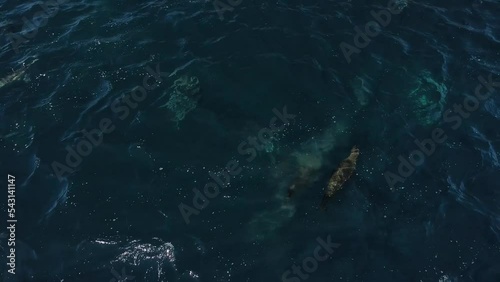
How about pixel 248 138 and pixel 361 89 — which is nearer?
pixel 248 138

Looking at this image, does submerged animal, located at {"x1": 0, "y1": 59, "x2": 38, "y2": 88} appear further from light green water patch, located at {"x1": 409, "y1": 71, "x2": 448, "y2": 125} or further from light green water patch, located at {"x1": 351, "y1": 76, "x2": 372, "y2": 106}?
light green water patch, located at {"x1": 409, "y1": 71, "x2": 448, "y2": 125}

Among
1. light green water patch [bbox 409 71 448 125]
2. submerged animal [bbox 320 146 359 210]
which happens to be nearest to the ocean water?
light green water patch [bbox 409 71 448 125]

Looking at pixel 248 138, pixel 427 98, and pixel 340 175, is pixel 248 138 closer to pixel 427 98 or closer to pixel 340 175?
pixel 340 175

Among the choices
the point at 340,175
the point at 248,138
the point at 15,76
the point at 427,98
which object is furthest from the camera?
the point at 15,76

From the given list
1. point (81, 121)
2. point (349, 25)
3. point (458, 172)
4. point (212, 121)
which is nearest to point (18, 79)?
point (81, 121)

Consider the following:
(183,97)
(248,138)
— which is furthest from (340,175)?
(183,97)

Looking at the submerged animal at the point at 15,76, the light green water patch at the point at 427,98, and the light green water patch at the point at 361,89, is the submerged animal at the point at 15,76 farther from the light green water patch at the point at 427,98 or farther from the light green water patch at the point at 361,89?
the light green water patch at the point at 427,98

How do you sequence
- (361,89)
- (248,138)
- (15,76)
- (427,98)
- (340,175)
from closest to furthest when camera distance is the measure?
(340,175) < (248,138) < (427,98) < (361,89) < (15,76)
